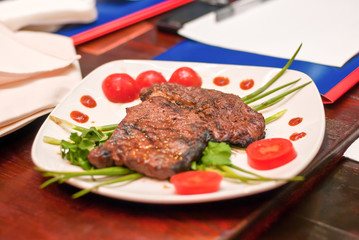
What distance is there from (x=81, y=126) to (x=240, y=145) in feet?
3.32

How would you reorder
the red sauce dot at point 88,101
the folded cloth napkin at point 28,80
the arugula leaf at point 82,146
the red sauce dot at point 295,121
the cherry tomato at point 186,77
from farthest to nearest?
the cherry tomato at point 186,77, the red sauce dot at point 88,101, the folded cloth napkin at point 28,80, the red sauce dot at point 295,121, the arugula leaf at point 82,146

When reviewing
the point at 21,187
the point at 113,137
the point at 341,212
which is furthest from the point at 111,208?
the point at 341,212

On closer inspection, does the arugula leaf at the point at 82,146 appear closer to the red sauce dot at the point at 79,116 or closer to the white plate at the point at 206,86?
the white plate at the point at 206,86

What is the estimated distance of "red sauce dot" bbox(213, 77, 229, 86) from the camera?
2828 millimetres

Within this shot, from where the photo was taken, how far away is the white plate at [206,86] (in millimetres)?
1715

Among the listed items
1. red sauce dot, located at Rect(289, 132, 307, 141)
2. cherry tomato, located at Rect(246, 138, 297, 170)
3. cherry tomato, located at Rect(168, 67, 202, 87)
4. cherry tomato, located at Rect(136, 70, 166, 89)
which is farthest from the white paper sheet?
cherry tomato, located at Rect(246, 138, 297, 170)

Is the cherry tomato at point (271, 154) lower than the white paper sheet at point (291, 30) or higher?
higher

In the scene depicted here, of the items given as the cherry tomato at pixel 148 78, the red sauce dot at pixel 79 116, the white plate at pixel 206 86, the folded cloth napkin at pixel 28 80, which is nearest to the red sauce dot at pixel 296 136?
the white plate at pixel 206 86

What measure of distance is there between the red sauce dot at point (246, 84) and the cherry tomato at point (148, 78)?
0.57 meters

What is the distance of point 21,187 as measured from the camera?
2.09m

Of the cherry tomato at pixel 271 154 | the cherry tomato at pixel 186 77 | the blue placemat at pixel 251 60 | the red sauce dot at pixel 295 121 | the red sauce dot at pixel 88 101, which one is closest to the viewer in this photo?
the cherry tomato at pixel 271 154

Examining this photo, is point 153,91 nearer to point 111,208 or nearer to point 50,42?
point 111,208

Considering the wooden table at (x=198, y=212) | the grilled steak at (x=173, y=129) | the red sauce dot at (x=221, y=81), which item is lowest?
the wooden table at (x=198, y=212)

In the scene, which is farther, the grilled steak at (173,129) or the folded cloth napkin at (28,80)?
the folded cloth napkin at (28,80)
